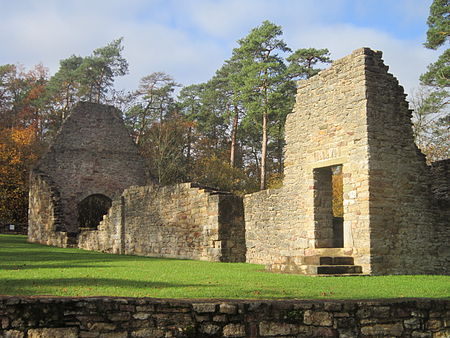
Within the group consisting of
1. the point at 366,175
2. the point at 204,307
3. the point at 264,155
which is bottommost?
the point at 204,307

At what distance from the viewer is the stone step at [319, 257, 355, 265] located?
36.8 feet

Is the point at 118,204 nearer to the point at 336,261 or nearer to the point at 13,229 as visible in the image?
the point at 336,261

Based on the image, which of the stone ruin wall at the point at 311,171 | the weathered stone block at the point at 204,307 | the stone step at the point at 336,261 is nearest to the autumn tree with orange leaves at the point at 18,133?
the stone ruin wall at the point at 311,171

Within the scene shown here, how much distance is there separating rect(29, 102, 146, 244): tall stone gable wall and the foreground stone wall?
3768 millimetres

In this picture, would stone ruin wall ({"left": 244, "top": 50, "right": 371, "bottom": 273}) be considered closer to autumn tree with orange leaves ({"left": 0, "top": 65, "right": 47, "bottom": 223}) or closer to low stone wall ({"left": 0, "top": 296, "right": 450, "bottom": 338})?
low stone wall ({"left": 0, "top": 296, "right": 450, "bottom": 338})

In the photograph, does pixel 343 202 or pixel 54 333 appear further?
pixel 343 202

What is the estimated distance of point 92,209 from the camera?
26.8m

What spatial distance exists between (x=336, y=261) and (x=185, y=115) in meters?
30.3

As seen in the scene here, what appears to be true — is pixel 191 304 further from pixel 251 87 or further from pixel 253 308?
pixel 251 87

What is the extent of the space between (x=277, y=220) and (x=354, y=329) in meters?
7.66

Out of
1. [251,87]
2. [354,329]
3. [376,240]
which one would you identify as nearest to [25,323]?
[354,329]

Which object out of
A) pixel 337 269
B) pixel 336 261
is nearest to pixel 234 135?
pixel 336 261

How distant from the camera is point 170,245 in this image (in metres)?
17.2

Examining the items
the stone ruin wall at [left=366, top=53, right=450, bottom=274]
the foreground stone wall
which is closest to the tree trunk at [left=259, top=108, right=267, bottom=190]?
the foreground stone wall
